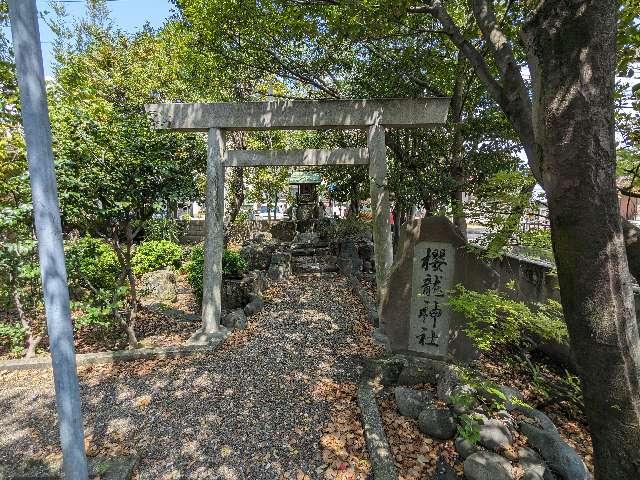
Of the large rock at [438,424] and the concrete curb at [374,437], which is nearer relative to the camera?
the concrete curb at [374,437]

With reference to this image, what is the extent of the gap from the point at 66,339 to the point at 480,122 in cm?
725

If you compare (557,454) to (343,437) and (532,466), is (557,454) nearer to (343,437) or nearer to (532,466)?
(532,466)

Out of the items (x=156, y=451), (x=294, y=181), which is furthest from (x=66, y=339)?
(x=294, y=181)

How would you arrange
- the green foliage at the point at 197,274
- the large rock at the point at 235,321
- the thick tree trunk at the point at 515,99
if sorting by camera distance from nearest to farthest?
the thick tree trunk at the point at 515,99 → the large rock at the point at 235,321 → the green foliage at the point at 197,274

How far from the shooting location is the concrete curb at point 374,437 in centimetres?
262

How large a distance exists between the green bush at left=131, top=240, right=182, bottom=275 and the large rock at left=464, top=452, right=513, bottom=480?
8845 millimetres

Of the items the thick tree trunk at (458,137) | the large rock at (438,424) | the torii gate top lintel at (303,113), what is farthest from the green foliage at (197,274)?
the thick tree trunk at (458,137)

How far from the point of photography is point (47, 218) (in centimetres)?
166

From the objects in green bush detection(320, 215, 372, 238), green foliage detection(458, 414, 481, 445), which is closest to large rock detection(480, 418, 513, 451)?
green foliage detection(458, 414, 481, 445)

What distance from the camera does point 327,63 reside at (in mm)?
6844

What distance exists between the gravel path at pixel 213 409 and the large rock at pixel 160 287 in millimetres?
3143

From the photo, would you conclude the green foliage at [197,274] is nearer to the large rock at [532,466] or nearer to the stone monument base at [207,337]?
the stone monument base at [207,337]

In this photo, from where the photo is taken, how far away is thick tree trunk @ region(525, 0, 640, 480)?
4.26 ft

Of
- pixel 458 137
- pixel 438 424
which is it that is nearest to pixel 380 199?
pixel 458 137
